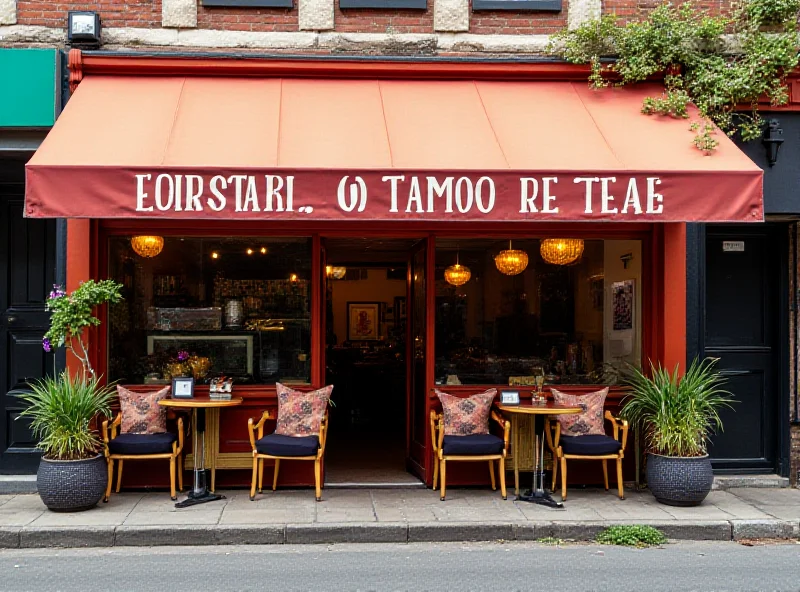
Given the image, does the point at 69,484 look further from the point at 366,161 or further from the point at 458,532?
the point at 366,161

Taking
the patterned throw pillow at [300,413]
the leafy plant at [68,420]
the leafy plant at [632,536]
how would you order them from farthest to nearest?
the patterned throw pillow at [300,413] < the leafy plant at [68,420] < the leafy plant at [632,536]

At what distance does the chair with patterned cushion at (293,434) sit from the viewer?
7559mm

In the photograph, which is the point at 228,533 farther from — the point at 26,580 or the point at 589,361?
the point at 589,361

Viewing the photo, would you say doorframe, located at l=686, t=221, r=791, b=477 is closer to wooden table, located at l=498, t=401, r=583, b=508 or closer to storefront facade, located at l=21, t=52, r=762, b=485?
storefront facade, located at l=21, t=52, r=762, b=485

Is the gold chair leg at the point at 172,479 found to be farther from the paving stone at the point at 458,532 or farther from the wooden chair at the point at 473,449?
the wooden chair at the point at 473,449

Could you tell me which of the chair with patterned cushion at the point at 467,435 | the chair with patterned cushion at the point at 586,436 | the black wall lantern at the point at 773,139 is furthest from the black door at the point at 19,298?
the black wall lantern at the point at 773,139

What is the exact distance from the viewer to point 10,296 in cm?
Answer: 861

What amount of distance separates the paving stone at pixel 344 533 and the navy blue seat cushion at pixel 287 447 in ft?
3.07

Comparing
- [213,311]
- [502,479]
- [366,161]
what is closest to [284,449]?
[213,311]

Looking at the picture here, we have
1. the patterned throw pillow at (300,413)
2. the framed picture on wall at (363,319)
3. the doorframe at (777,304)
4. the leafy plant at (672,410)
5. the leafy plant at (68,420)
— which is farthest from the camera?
the framed picture on wall at (363,319)

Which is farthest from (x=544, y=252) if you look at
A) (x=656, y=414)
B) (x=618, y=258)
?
(x=656, y=414)

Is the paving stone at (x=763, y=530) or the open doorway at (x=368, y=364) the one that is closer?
the paving stone at (x=763, y=530)

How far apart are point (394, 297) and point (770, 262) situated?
899 cm

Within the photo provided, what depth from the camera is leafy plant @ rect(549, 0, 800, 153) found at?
8.10 metres
